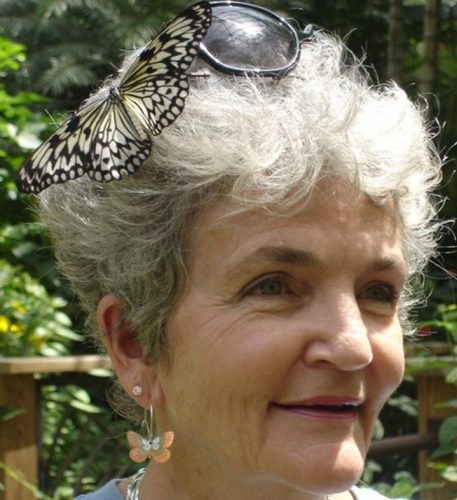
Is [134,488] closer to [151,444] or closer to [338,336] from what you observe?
[151,444]

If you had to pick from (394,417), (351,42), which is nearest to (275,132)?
(394,417)

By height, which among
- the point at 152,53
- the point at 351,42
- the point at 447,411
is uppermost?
the point at 152,53

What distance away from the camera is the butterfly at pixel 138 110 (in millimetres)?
1650

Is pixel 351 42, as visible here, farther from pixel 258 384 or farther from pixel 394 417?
pixel 258 384

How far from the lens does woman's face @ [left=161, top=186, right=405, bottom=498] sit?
1.66 metres

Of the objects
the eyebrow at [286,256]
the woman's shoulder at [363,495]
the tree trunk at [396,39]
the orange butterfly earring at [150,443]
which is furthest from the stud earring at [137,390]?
the tree trunk at [396,39]

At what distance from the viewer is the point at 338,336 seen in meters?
1.65

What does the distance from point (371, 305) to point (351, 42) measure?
3.74 m

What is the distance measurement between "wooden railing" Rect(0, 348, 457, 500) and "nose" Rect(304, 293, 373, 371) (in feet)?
5.11

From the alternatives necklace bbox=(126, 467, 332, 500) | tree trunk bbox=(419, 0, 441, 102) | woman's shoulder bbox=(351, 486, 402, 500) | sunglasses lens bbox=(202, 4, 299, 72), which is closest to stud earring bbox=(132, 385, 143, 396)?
necklace bbox=(126, 467, 332, 500)

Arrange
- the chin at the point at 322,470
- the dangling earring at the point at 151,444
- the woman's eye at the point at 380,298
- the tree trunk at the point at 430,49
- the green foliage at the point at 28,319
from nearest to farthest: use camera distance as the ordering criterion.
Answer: the chin at the point at 322,470 → the woman's eye at the point at 380,298 → the dangling earring at the point at 151,444 → the green foliage at the point at 28,319 → the tree trunk at the point at 430,49

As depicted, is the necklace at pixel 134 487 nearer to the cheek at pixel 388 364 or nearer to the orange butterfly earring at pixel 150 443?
the orange butterfly earring at pixel 150 443

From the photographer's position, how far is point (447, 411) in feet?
11.4

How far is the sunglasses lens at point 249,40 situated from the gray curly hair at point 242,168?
0.03 m
